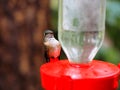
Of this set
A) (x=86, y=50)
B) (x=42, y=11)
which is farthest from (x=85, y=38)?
(x=42, y=11)

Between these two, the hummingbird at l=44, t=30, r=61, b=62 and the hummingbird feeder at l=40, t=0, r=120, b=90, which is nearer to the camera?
the hummingbird feeder at l=40, t=0, r=120, b=90

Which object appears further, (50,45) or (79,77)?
(50,45)

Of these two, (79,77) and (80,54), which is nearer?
(79,77)

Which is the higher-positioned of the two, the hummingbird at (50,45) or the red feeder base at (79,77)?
the hummingbird at (50,45)

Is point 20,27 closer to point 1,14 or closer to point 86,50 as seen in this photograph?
point 1,14

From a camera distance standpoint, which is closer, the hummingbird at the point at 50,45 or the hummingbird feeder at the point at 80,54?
the hummingbird feeder at the point at 80,54

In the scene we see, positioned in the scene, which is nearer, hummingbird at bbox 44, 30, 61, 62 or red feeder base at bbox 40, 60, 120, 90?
red feeder base at bbox 40, 60, 120, 90

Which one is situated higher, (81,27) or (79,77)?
(81,27)

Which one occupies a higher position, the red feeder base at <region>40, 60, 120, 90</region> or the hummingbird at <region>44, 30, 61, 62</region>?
the hummingbird at <region>44, 30, 61, 62</region>
